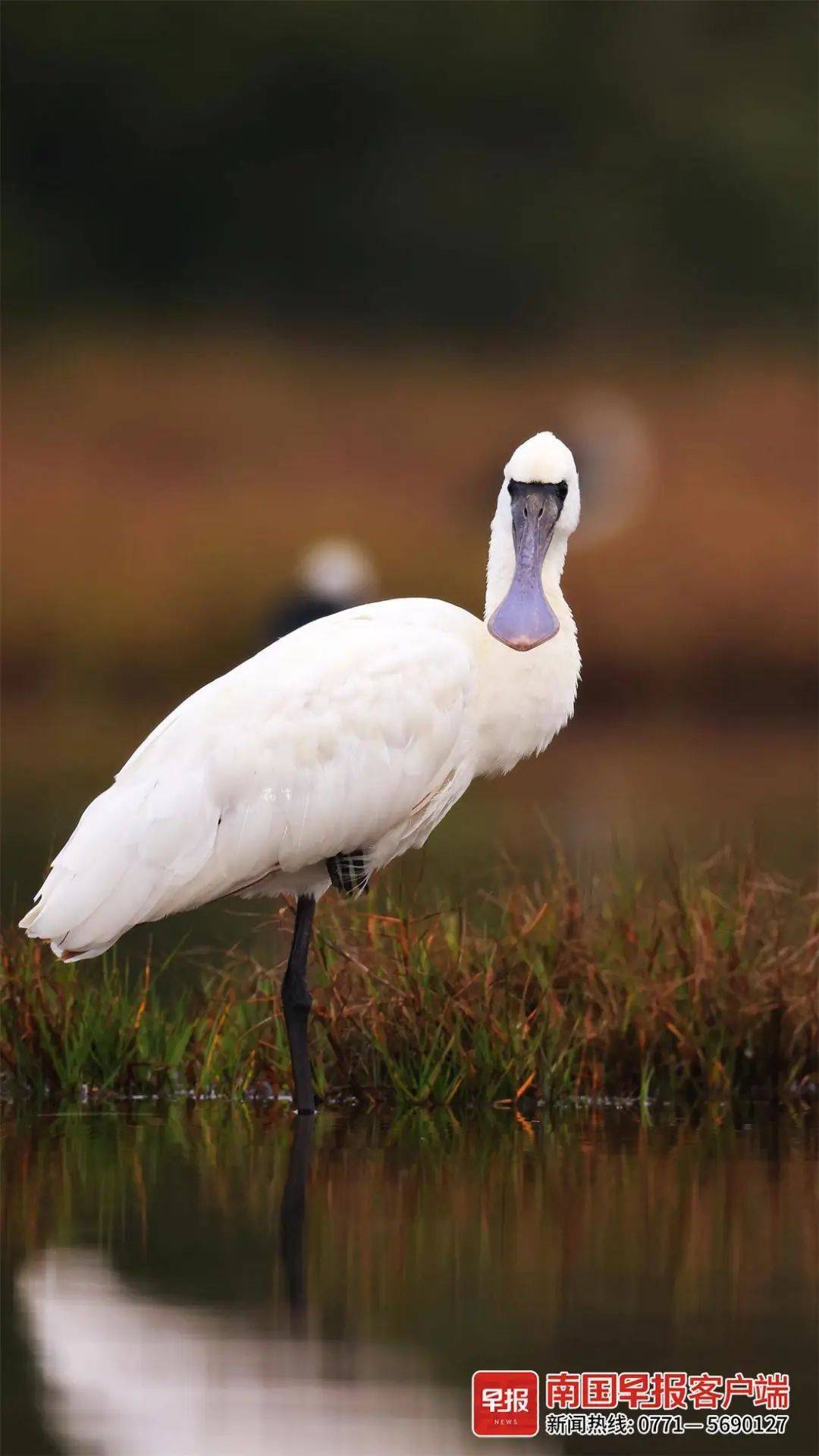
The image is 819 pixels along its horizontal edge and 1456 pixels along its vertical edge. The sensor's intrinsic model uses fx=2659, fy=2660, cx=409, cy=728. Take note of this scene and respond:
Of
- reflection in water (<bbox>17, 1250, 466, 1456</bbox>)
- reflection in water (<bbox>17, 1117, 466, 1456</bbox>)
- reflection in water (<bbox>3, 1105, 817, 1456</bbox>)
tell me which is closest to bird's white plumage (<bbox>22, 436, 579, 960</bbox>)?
reflection in water (<bbox>3, 1105, 817, 1456</bbox>)

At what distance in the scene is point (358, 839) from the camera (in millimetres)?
9055

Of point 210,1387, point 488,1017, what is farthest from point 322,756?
point 210,1387

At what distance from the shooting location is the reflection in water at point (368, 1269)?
5.67 meters

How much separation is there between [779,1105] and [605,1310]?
278 cm

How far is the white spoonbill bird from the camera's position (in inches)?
→ 340

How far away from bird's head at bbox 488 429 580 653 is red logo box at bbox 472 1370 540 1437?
3.94 meters

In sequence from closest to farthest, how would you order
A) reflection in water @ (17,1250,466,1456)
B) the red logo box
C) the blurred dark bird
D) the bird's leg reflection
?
reflection in water @ (17,1250,466,1456), the red logo box, the bird's leg reflection, the blurred dark bird

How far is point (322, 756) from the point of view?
895cm

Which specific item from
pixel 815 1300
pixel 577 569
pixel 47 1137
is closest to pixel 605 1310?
pixel 815 1300

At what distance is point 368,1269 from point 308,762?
8.32 ft

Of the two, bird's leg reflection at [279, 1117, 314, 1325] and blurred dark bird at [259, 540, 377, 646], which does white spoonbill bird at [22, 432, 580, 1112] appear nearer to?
bird's leg reflection at [279, 1117, 314, 1325]

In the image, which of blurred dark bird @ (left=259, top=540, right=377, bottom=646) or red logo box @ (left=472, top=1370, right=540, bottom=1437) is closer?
red logo box @ (left=472, top=1370, right=540, bottom=1437)

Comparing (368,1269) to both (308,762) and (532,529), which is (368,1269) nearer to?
(308,762)

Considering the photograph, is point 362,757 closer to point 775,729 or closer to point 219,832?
point 219,832
